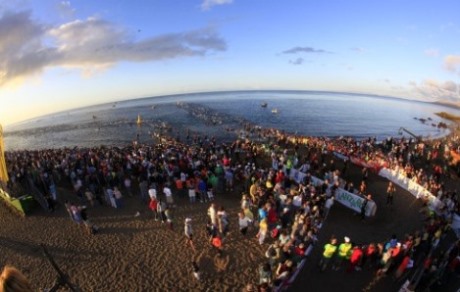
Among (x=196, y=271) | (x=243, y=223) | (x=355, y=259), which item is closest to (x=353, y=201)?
(x=355, y=259)

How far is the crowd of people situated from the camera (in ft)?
41.1

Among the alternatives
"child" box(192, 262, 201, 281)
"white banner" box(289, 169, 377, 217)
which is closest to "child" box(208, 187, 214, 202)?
"child" box(192, 262, 201, 281)

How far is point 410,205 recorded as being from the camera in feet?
63.5

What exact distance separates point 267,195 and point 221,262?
538cm

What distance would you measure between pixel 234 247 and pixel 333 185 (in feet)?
27.3

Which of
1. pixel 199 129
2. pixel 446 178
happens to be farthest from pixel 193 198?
pixel 199 129

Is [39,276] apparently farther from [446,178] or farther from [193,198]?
[446,178]

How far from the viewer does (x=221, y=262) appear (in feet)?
43.3

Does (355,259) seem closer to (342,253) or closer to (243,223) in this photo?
(342,253)

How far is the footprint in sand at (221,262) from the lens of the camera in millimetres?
12891

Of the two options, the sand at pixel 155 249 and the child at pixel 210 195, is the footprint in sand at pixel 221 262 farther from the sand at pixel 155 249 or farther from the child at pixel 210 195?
the child at pixel 210 195

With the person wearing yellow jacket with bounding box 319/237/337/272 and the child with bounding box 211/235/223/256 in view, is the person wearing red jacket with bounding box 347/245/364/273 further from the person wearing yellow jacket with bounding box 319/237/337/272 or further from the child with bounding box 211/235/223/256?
the child with bounding box 211/235/223/256

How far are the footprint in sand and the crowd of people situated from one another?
12.0 inches

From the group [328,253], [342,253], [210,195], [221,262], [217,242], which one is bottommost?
[221,262]
